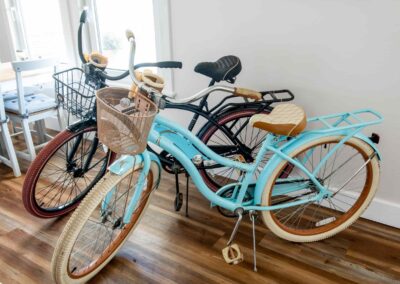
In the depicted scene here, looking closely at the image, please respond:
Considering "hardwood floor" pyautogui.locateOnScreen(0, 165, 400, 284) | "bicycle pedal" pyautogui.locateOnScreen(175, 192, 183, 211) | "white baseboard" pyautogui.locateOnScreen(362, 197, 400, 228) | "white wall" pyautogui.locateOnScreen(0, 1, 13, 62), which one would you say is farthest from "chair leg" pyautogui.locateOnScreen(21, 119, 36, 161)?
"white baseboard" pyautogui.locateOnScreen(362, 197, 400, 228)

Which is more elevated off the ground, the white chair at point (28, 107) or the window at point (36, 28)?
the window at point (36, 28)

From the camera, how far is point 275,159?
1.48 m

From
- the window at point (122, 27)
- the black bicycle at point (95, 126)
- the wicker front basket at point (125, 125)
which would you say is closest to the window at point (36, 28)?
the window at point (122, 27)

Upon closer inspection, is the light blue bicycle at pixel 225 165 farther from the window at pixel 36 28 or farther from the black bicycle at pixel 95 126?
the window at pixel 36 28

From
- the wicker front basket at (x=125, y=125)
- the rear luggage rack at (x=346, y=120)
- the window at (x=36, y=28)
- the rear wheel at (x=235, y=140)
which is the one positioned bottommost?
the rear wheel at (x=235, y=140)

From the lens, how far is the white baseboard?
1.80 meters

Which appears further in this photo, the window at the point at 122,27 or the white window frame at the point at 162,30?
the window at the point at 122,27

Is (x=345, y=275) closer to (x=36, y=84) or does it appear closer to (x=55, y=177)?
(x=55, y=177)

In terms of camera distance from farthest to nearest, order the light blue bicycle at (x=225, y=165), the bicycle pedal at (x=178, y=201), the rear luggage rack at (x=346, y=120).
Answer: the bicycle pedal at (x=178, y=201) → the rear luggage rack at (x=346, y=120) → the light blue bicycle at (x=225, y=165)

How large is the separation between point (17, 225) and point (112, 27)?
5.27ft

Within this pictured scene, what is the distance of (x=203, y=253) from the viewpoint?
1.65 m

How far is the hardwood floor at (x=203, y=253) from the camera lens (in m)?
1.52

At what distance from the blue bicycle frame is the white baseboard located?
1.50 feet

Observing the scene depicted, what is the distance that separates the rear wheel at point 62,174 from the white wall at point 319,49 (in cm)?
90
